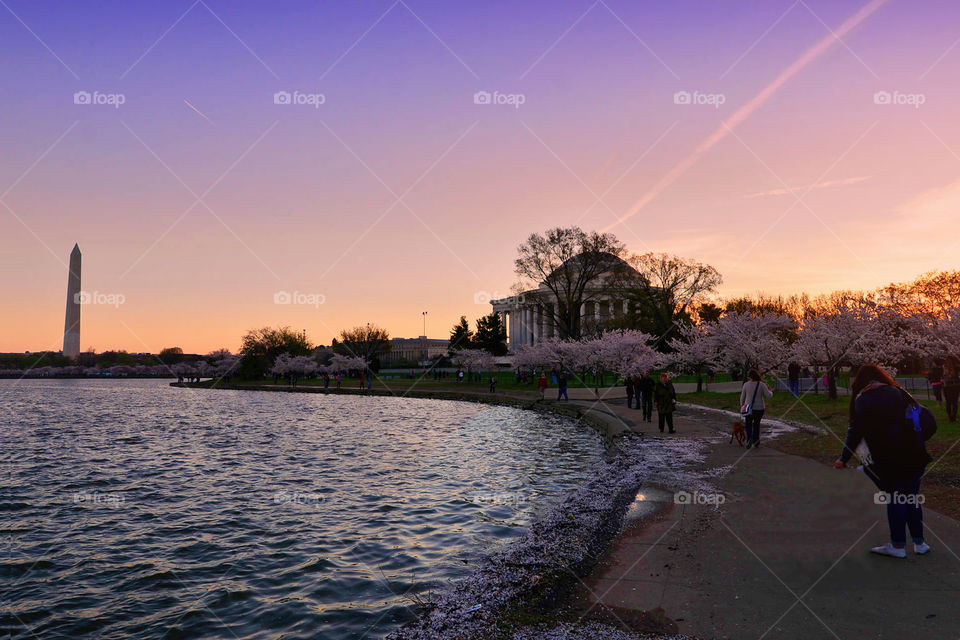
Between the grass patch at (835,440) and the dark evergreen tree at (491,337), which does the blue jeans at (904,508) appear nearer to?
the grass patch at (835,440)

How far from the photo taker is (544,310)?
67625mm

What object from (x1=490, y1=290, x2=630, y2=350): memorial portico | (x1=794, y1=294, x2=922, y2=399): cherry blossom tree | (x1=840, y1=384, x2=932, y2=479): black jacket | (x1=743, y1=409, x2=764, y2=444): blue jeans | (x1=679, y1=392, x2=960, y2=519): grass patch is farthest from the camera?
(x1=490, y1=290, x2=630, y2=350): memorial portico

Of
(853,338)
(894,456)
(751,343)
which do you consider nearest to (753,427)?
(894,456)

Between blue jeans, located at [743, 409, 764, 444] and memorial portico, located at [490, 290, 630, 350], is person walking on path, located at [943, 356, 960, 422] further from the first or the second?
memorial portico, located at [490, 290, 630, 350]

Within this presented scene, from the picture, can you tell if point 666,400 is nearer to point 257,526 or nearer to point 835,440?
point 835,440

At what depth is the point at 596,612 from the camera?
5844mm

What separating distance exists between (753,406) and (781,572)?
981 centimetres

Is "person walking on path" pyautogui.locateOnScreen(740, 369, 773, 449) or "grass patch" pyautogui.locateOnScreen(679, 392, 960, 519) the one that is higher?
"person walking on path" pyautogui.locateOnScreen(740, 369, 773, 449)

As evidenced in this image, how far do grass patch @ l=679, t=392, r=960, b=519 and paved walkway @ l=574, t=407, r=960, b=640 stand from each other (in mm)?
1091

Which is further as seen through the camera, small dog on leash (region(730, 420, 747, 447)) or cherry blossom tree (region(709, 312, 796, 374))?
cherry blossom tree (region(709, 312, 796, 374))

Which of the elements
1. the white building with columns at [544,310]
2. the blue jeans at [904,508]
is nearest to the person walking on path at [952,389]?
the blue jeans at [904,508]

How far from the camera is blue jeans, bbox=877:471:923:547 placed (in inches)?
263

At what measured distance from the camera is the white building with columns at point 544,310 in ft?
216

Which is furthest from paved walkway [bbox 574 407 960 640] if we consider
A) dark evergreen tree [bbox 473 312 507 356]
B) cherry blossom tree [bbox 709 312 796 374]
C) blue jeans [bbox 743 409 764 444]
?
dark evergreen tree [bbox 473 312 507 356]
